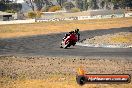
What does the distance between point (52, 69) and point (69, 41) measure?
8969mm

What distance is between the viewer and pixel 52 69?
14984 mm

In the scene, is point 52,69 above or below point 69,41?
below

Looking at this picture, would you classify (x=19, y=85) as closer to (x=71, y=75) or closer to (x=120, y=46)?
(x=71, y=75)

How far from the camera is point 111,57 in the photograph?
18.0m

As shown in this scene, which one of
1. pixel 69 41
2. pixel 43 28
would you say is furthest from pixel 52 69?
pixel 43 28

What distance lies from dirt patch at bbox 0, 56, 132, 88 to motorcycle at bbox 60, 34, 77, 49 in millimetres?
4977

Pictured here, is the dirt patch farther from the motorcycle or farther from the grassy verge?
the grassy verge

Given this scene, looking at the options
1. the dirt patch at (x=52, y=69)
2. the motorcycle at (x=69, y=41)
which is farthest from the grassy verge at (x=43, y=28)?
the dirt patch at (x=52, y=69)

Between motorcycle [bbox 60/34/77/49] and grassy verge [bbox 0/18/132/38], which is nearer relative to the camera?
motorcycle [bbox 60/34/77/49]

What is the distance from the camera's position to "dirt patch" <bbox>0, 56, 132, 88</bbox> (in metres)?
12.2

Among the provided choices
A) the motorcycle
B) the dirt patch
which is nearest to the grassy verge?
the motorcycle

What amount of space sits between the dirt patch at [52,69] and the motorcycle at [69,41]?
498 centimetres

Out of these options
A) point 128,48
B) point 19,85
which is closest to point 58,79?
point 19,85

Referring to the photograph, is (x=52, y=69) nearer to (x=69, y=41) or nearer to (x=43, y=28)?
(x=69, y=41)
